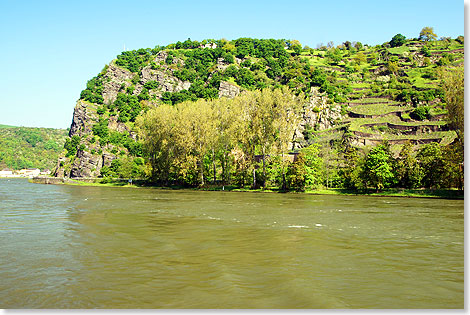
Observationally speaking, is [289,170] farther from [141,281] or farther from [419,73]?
[419,73]

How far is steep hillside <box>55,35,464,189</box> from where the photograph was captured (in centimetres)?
10906

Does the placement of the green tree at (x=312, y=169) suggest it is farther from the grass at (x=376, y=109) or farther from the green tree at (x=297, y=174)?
the grass at (x=376, y=109)

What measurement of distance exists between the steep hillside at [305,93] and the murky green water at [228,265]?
68699 mm

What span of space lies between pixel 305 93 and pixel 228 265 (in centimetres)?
14161

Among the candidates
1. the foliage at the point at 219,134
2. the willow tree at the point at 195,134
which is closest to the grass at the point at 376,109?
the foliage at the point at 219,134

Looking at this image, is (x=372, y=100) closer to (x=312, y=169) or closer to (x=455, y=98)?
(x=312, y=169)

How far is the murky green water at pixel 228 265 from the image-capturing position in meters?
9.16

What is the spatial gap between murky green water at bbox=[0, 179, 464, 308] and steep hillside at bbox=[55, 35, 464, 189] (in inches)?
2705

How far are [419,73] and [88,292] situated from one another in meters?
173

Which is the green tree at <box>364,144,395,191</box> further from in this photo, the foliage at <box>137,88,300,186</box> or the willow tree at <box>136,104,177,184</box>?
the willow tree at <box>136,104,177,184</box>

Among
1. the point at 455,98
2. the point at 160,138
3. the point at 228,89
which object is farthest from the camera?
the point at 228,89

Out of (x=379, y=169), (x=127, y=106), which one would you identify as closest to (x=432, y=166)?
(x=379, y=169)

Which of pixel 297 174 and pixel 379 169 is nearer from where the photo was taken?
pixel 379 169

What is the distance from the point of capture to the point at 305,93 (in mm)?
148125
